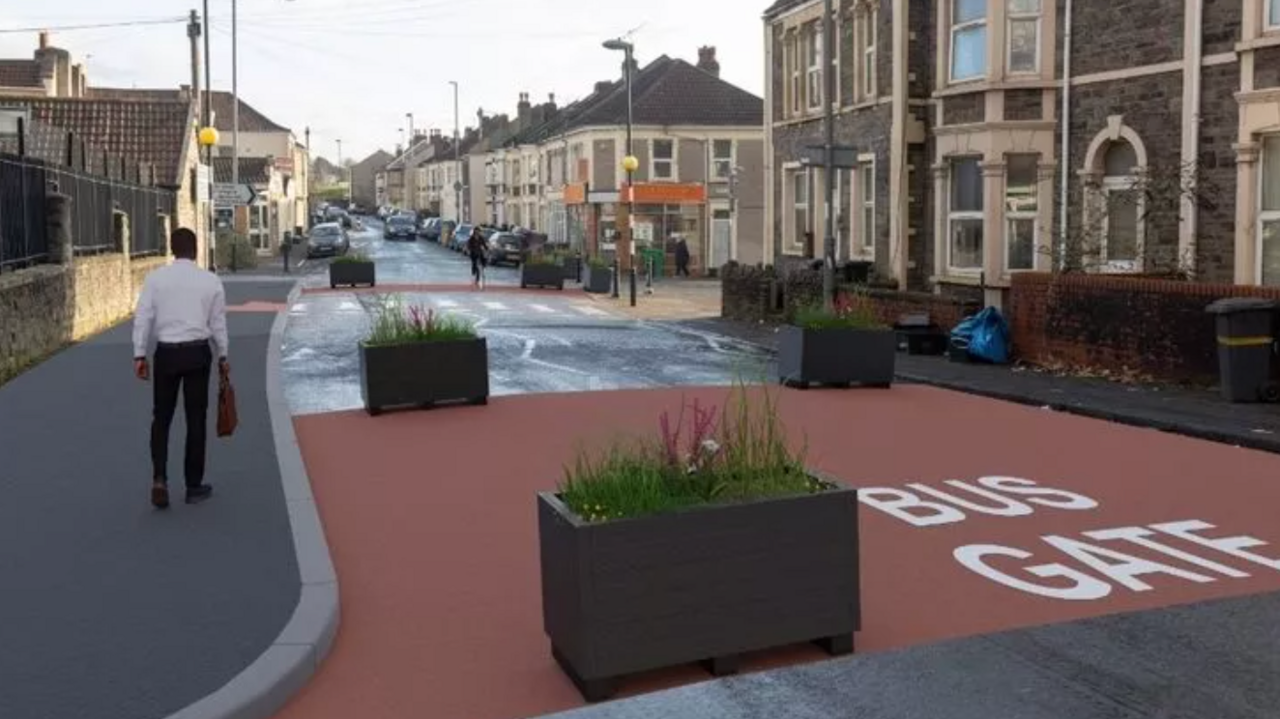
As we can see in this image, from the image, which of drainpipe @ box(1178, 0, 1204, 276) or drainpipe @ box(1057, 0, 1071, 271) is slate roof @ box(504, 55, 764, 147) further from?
drainpipe @ box(1178, 0, 1204, 276)

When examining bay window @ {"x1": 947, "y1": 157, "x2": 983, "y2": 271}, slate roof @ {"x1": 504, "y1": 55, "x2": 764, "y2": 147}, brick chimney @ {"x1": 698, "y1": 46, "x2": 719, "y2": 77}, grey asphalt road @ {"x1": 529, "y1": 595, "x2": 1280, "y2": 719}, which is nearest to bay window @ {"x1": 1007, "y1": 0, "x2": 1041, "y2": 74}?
bay window @ {"x1": 947, "y1": 157, "x2": 983, "y2": 271}

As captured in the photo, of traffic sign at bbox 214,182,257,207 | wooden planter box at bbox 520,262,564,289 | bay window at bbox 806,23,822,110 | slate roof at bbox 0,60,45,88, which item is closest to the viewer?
bay window at bbox 806,23,822,110

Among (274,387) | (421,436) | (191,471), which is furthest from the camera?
(274,387)

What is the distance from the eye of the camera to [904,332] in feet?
66.2

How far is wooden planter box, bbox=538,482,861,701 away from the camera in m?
5.23

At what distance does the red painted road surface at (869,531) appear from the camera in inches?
227

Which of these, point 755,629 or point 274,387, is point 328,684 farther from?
point 274,387

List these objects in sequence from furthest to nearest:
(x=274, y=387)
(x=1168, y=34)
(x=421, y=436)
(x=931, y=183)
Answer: (x=931, y=183) < (x=1168, y=34) < (x=274, y=387) < (x=421, y=436)

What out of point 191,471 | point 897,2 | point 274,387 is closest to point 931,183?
point 897,2

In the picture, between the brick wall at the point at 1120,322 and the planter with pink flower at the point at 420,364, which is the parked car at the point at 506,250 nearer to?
the brick wall at the point at 1120,322

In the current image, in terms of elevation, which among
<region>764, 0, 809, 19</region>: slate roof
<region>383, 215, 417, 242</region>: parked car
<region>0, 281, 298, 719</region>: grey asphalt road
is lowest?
<region>0, 281, 298, 719</region>: grey asphalt road

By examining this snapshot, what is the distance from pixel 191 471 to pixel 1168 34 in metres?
14.8

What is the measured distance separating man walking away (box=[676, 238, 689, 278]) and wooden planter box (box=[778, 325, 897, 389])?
37.6m

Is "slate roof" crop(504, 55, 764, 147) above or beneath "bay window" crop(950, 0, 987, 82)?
above
